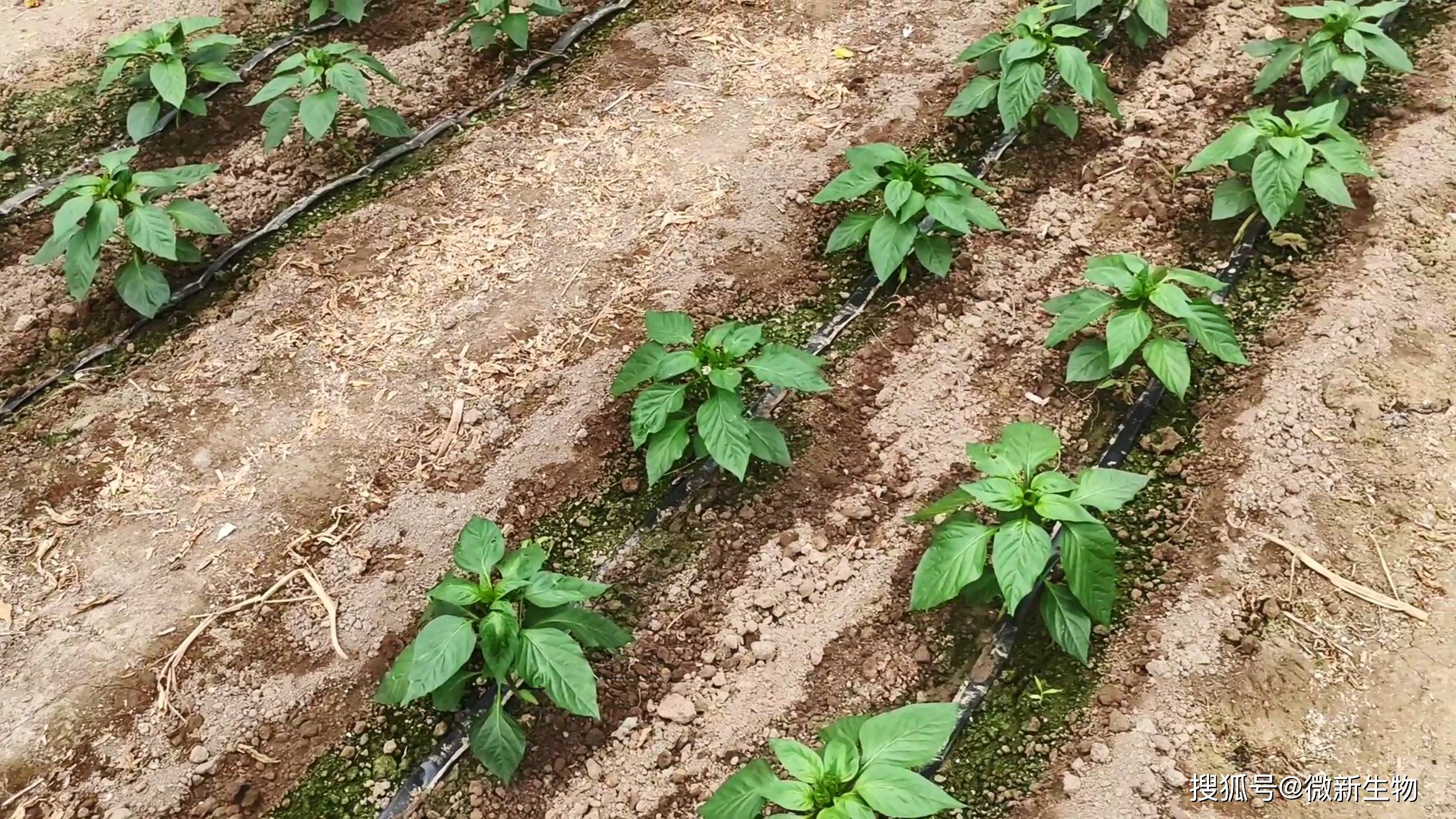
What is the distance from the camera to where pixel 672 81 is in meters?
4.65

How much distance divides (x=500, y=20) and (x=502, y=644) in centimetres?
335

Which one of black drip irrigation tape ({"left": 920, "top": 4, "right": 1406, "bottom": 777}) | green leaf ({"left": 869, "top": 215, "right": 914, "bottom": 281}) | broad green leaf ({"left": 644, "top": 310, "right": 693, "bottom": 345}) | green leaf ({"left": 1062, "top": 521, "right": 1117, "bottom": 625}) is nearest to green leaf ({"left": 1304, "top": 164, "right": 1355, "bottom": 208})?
black drip irrigation tape ({"left": 920, "top": 4, "right": 1406, "bottom": 777})

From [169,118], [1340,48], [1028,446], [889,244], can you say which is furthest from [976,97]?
[169,118]

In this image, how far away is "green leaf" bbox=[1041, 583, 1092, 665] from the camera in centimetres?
277

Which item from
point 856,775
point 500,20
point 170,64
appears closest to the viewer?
point 856,775

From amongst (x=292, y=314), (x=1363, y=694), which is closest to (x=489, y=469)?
(x=292, y=314)

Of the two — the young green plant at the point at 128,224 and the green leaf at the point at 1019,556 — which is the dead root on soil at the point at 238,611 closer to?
the young green plant at the point at 128,224

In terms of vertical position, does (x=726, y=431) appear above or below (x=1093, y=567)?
above

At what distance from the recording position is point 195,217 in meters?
3.76

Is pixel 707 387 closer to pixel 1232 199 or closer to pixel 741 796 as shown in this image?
pixel 741 796

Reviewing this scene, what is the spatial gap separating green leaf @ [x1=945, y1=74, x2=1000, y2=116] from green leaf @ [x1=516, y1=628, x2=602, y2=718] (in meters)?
2.82

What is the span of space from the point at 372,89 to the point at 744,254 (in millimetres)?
2142

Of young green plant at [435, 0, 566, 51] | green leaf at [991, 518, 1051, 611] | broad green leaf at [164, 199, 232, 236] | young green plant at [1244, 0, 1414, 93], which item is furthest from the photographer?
young green plant at [435, 0, 566, 51]

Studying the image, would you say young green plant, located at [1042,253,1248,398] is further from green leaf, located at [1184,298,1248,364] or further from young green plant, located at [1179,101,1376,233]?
young green plant, located at [1179,101,1376,233]
